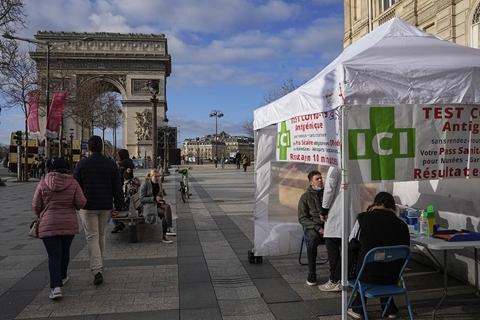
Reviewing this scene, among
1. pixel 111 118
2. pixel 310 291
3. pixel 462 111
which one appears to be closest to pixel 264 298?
pixel 310 291

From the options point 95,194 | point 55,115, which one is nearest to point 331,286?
point 95,194

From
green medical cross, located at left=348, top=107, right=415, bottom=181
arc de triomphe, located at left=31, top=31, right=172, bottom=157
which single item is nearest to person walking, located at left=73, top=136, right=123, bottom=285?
green medical cross, located at left=348, top=107, right=415, bottom=181

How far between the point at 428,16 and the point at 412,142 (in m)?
16.9

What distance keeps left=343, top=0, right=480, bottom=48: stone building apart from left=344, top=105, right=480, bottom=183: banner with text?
13305mm

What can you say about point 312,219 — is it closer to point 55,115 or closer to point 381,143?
point 381,143

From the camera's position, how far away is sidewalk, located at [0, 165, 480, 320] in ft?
15.6

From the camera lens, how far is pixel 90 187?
225 inches

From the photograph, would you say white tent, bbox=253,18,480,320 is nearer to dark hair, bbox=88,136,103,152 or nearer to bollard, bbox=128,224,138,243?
dark hair, bbox=88,136,103,152

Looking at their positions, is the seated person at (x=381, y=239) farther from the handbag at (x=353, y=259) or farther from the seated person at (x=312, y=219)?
the seated person at (x=312, y=219)

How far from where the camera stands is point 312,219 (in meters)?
5.72

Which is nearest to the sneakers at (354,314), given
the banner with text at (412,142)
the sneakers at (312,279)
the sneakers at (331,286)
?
the sneakers at (331,286)

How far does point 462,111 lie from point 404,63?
0.91 metres

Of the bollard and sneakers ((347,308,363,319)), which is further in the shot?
the bollard

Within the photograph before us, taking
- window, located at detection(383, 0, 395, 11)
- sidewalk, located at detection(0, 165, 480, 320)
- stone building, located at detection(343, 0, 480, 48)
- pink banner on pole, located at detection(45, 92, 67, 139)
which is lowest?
sidewalk, located at detection(0, 165, 480, 320)
